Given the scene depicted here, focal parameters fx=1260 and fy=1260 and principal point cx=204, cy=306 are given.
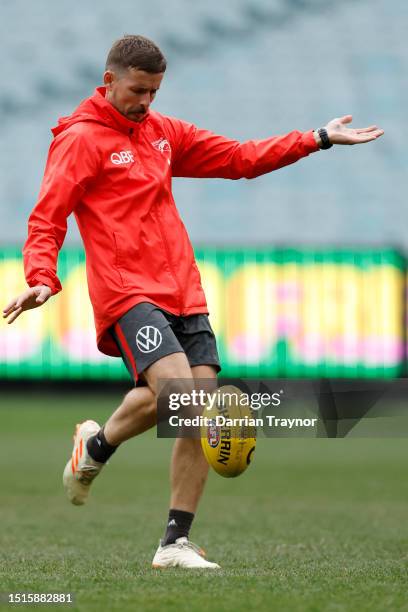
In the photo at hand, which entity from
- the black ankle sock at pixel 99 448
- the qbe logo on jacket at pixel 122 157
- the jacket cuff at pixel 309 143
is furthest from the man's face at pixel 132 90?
the black ankle sock at pixel 99 448

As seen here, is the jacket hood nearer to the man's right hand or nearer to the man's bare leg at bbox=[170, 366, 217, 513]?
the man's right hand

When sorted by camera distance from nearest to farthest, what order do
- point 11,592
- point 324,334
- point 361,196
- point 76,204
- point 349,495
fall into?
point 11,592, point 76,204, point 349,495, point 324,334, point 361,196

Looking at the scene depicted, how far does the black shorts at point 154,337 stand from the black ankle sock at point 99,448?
342mm

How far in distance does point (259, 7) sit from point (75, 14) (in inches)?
133

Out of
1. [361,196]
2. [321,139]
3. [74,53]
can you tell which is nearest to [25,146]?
[74,53]

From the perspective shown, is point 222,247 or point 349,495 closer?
point 349,495

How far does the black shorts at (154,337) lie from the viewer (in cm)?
506

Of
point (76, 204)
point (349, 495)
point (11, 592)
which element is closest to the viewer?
point (11, 592)

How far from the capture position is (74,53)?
23.0 metres

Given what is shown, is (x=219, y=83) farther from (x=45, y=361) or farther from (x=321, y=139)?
(x=321, y=139)

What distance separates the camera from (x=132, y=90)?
5168 millimetres

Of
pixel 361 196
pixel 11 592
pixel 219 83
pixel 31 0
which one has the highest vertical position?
pixel 31 0

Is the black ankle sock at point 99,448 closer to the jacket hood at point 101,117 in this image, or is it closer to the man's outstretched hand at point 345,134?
the jacket hood at point 101,117

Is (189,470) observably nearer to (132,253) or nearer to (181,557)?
(181,557)
